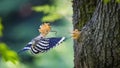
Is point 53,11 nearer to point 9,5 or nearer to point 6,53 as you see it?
point 6,53

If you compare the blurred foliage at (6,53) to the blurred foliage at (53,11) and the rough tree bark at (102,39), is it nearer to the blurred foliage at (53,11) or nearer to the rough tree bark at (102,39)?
the rough tree bark at (102,39)

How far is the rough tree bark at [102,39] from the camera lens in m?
2.29

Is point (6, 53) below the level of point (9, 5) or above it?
below

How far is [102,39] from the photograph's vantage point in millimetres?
2320

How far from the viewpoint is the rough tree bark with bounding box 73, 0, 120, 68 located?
2286 millimetres

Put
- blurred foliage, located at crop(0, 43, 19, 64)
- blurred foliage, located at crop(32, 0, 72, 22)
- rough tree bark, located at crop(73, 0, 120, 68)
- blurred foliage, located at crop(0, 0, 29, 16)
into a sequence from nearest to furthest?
1. blurred foliage, located at crop(0, 43, 19, 64)
2. rough tree bark, located at crop(73, 0, 120, 68)
3. blurred foliage, located at crop(32, 0, 72, 22)
4. blurred foliage, located at crop(0, 0, 29, 16)

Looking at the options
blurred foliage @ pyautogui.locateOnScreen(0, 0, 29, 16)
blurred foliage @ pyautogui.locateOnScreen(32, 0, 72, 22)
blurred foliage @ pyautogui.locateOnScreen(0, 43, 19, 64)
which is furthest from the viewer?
blurred foliage @ pyautogui.locateOnScreen(0, 0, 29, 16)

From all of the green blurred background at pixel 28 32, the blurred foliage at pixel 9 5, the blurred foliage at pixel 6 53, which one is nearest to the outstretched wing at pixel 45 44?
the blurred foliage at pixel 6 53

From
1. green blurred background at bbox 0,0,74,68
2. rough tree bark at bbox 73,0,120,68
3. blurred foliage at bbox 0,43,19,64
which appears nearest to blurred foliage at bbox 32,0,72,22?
rough tree bark at bbox 73,0,120,68

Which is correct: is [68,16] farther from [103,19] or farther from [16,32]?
[16,32]

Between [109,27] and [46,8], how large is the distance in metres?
1.21

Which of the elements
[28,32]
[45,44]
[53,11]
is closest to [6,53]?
[45,44]

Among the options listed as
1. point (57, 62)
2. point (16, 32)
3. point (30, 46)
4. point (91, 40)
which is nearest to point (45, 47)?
point (30, 46)

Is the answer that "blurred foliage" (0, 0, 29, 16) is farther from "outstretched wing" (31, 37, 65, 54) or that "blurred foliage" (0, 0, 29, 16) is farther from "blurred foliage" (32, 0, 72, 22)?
"outstretched wing" (31, 37, 65, 54)
